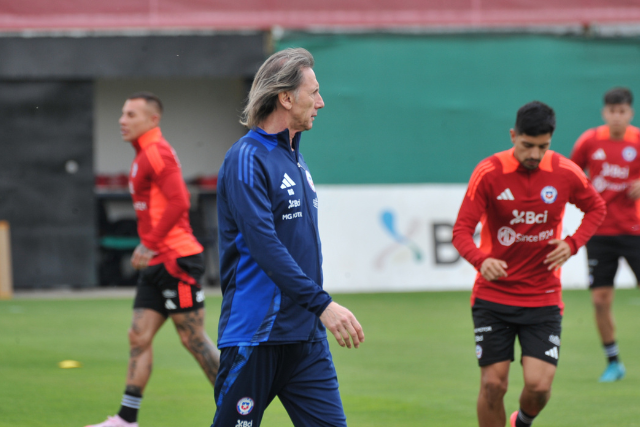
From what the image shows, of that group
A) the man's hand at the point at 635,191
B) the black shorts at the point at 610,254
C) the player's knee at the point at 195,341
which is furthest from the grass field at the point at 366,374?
the man's hand at the point at 635,191

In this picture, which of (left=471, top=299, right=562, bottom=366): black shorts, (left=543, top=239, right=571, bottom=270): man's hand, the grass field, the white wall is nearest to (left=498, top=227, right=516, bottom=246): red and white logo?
(left=543, top=239, right=571, bottom=270): man's hand

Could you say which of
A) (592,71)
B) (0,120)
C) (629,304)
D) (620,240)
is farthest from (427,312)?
Answer: (0,120)

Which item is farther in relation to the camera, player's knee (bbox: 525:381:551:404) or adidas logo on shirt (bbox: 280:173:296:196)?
player's knee (bbox: 525:381:551:404)

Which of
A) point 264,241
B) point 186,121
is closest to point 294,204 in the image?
point 264,241

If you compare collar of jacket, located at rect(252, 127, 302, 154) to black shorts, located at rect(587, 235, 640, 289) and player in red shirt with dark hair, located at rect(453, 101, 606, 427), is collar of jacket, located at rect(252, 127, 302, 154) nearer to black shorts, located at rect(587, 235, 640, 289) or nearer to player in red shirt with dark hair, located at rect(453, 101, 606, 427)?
player in red shirt with dark hair, located at rect(453, 101, 606, 427)

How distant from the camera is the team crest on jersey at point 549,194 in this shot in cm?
525

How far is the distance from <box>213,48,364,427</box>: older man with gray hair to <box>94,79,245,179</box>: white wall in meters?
14.1

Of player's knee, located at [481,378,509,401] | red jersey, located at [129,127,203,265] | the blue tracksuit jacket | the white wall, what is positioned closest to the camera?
the blue tracksuit jacket

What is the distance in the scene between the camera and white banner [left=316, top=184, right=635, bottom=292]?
14.4 meters

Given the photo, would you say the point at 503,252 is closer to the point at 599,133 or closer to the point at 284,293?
the point at 284,293

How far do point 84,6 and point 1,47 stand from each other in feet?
5.01

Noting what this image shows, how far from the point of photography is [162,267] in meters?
6.35

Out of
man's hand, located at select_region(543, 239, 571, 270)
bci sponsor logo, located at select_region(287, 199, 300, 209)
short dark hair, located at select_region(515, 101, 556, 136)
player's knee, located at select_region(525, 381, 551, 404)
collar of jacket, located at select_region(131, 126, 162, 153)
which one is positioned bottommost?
player's knee, located at select_region(525, 381, 551, 404)

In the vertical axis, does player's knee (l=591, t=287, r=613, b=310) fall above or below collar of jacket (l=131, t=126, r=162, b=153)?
below
